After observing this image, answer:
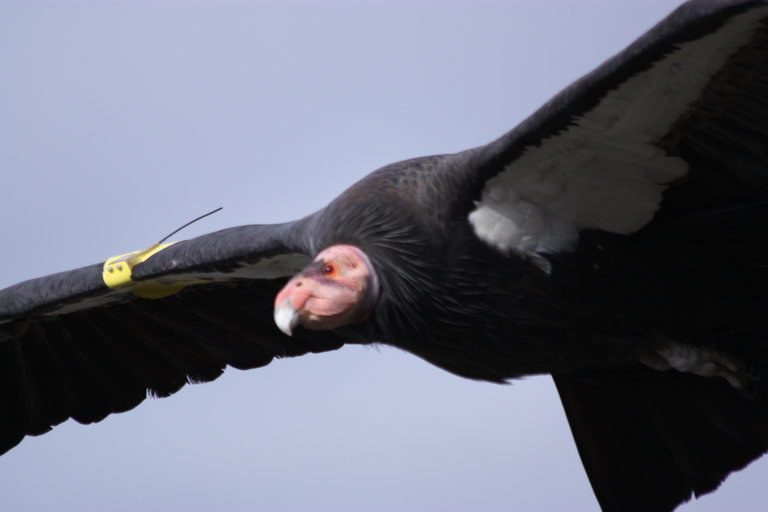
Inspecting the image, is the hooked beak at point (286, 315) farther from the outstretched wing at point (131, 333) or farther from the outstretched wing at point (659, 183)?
the outstretched wing at point (131, 333)

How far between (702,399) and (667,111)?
1837mm

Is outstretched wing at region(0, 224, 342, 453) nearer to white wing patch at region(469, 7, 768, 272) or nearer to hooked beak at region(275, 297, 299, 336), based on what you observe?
hooked beak at region(275, 297, 299, 336)

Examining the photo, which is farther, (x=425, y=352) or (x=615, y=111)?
(x=425, y=352)

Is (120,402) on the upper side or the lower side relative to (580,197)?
lower

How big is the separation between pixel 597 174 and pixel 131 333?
10.6ft

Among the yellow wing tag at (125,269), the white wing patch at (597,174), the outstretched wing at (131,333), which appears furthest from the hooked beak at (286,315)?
the yellow wing tag at (125,269)

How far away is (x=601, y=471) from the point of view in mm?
7781

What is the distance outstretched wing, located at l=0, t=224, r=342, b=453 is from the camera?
793 centimetres

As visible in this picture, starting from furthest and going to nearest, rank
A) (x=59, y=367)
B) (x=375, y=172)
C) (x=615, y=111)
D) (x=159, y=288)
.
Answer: (x=59, y=367) < (x=159, y=288) < (x=375, y=172) < (x=615, y=111)

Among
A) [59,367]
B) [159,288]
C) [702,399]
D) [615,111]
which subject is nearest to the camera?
[615,111]

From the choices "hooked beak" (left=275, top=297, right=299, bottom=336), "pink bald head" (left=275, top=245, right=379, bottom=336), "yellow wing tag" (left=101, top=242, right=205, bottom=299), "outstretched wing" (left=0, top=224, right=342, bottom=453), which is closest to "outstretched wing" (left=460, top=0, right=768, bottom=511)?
"pink bald head" (left=275, top=245, right=379, bottom=336)

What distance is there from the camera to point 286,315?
21.2 feet

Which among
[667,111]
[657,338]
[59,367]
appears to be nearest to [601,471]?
[657,338]

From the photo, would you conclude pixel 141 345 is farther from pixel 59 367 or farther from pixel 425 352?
pixel 425 352
